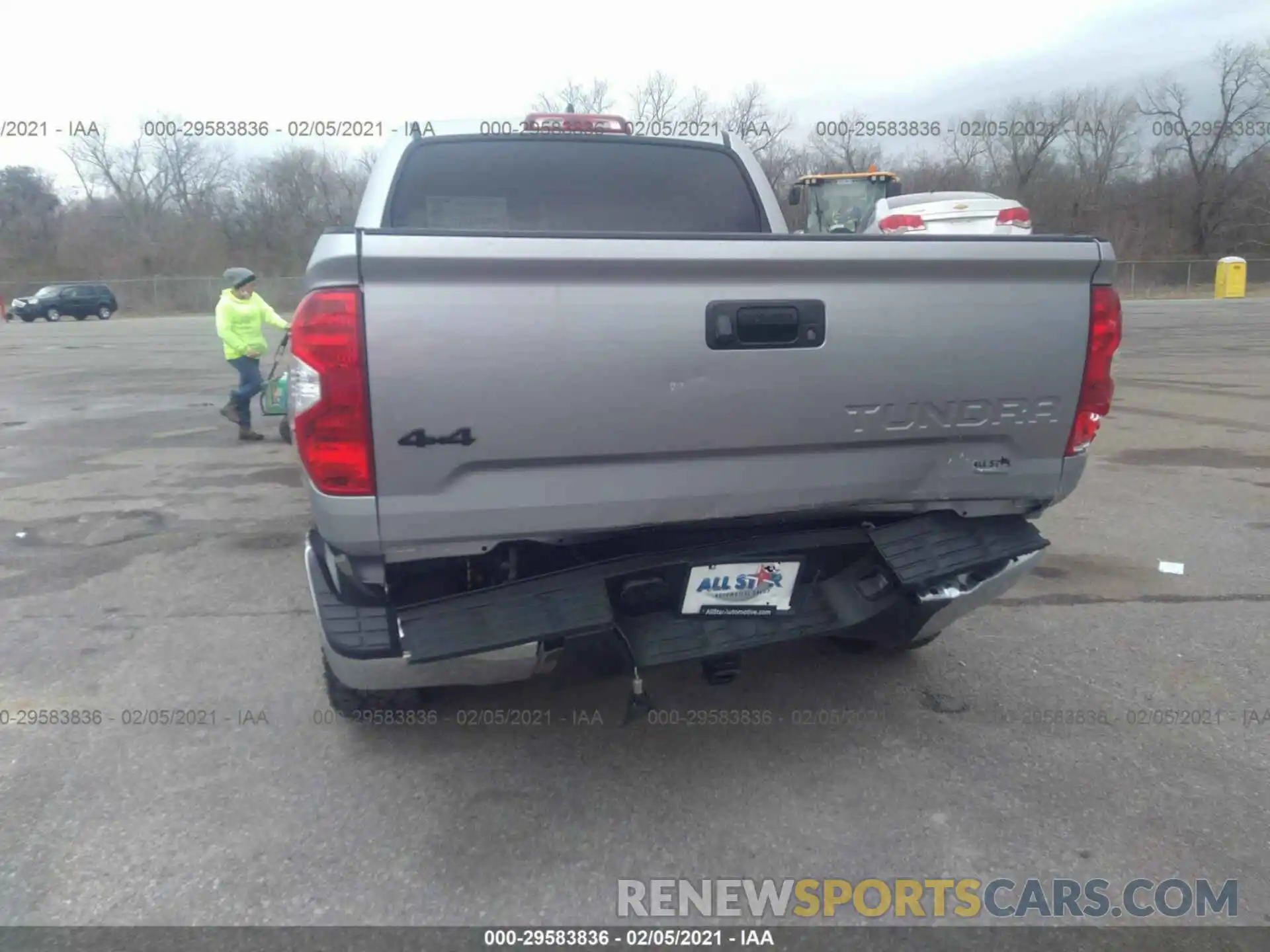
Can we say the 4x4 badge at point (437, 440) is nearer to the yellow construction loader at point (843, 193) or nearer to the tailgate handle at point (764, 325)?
the tailgate handle at point (764, 325)

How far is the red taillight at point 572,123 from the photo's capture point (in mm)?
4922

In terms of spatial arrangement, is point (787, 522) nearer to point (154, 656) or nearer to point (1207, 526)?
point (154, 656)

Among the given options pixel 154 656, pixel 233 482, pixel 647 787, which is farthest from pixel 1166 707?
pixel 233 482

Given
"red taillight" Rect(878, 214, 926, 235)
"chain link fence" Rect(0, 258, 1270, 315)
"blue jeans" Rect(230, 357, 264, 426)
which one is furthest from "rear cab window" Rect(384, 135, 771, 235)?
"chain link fence" Rect(0, 258, 1270, 315)

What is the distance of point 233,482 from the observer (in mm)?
8008

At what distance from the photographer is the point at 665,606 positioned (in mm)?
3184

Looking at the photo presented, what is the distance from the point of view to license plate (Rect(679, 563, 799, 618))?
311 cm

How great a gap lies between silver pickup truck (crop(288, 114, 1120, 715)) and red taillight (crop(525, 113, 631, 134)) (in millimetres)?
2244

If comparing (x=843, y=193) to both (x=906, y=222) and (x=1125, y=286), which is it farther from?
(x=1125, y=286)

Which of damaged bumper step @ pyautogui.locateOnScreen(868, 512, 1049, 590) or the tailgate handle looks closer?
the tailgate handle

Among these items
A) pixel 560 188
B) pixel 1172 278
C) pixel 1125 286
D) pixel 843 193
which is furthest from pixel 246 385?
pixel 1172 278

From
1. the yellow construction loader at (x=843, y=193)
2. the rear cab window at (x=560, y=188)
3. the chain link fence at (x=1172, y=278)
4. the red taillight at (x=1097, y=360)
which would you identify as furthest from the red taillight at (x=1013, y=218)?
the chain link fence at (x=1172, y=278)

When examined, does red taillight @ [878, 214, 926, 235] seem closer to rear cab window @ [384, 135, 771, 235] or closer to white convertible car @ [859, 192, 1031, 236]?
white convertible car @ [859, 192, 1031, 236]

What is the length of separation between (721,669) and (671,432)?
97cm
